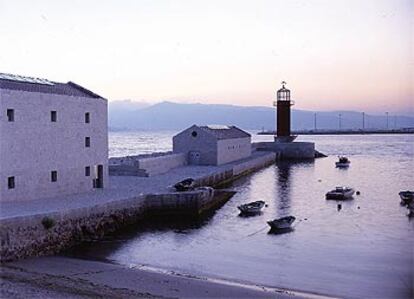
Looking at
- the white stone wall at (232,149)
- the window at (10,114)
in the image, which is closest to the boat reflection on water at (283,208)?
the white stone wall at (232,149)

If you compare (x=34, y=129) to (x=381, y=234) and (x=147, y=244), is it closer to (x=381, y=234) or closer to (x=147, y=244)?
(x=147, y=244)

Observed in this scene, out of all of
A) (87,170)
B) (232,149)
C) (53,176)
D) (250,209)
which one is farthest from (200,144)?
(53,176)

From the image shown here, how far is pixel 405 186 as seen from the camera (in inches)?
1590

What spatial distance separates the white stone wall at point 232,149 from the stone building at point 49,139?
67.3ft

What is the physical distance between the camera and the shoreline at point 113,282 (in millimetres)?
12953

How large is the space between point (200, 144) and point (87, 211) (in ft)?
84.1

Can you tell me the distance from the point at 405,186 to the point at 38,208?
30.9 meters

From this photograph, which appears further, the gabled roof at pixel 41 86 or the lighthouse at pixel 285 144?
the lighthouse at pixel 285 144

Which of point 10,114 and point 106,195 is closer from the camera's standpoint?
point 10,114

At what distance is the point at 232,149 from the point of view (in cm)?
5144

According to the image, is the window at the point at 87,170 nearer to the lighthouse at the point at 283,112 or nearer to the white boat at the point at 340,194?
the white boat at the point at 340,194

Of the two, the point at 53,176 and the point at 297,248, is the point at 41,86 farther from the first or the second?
the point at 297,248

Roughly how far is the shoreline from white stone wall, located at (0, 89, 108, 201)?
5.07m

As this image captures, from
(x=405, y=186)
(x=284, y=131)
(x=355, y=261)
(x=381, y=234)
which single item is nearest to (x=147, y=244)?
(x=355, y=261)
